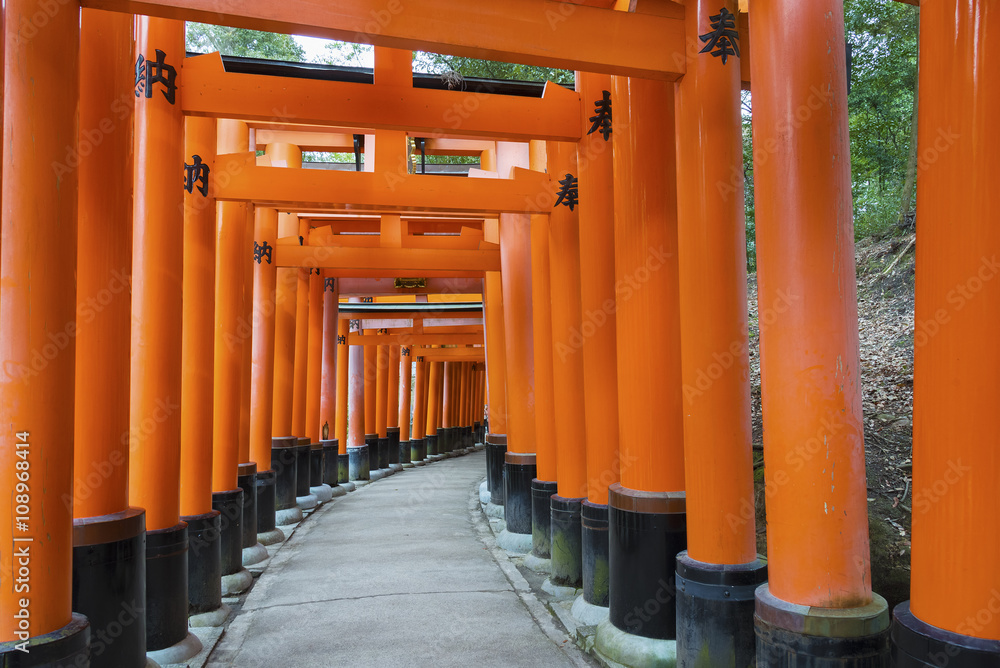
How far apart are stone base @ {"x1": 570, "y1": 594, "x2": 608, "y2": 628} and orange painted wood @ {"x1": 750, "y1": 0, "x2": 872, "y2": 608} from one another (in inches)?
89.2

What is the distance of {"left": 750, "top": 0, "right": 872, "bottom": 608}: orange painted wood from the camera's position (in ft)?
9.51

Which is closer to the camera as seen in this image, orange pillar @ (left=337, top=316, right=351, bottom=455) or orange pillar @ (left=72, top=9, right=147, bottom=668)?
orange pillar @ (left=72, top=9, right=147, bottom=668)

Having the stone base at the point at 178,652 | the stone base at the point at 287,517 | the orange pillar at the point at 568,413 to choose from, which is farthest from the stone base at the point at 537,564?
the stone base at the point at 287,517

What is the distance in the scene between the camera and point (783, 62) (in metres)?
3.07

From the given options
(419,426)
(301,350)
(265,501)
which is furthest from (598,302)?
(419,426)

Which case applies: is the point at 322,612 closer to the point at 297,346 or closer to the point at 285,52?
the point at 297,346

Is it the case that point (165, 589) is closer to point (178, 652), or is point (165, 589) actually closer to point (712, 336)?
point (178, 652)

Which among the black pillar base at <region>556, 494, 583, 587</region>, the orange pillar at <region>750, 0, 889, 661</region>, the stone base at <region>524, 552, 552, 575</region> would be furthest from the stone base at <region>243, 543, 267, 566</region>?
the orange pillar at <region>750, 0, 889, 661</region>

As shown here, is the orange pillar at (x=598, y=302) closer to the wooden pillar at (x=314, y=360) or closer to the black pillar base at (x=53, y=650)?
the black pillar base at (x=53, y=650)

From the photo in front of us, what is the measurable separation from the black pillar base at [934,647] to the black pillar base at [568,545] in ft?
12.2

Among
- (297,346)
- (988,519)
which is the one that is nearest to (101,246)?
(988,519)

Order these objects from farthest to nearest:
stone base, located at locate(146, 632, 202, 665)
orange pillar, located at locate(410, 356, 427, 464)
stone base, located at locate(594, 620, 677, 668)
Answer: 1. orange pillar, located at locate(410, 356, 427, 464)
2. stone base, located at locate(146, 632, 202, 665)
3. stone base, located at locate(594, 620, 677, 668)

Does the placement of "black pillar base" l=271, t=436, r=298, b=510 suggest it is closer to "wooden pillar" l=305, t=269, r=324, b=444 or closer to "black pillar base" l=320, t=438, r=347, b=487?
"wooden pillar" l=305, t=269, r=324, b=444

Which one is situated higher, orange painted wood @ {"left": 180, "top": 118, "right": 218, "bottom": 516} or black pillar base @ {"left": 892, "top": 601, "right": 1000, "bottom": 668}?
orange painted wood @ {"left": 180, "top": 118, "right": 218, "bottom": 516}
